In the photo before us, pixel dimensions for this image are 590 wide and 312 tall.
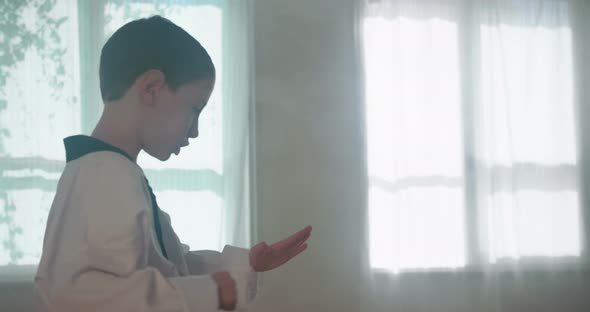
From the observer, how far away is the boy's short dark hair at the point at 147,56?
92 cm

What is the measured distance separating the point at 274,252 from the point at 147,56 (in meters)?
0.41

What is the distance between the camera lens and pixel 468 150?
285cm

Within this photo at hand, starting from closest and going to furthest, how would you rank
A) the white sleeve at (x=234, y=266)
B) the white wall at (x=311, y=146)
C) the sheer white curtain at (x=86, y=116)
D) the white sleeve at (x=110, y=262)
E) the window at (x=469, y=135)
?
1. the white sleeve at (x=110, y=262)
2. the white sleeve at (x=234, y=266)
3. the sheer white curtain at (x=86, y=116)
4. the white wall at (x=311, y=146)
5. the window at (x=469, y=135)

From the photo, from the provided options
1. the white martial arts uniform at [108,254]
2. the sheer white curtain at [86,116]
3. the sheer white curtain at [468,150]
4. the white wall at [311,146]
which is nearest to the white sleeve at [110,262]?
the white martial arts uniform at [108,254]

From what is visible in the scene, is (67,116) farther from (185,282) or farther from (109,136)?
(185,282)

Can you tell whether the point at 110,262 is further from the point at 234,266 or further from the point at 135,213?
the point at 234,266

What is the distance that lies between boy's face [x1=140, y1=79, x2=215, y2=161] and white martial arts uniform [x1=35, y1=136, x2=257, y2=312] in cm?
9

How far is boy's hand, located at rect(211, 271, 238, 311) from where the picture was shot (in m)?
0.80

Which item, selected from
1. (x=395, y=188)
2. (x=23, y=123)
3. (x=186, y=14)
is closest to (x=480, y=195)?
(x=395, y=188)

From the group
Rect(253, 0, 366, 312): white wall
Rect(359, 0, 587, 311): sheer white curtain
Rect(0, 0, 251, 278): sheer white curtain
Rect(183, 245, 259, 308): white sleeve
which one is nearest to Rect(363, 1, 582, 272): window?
Rect(359, 0, 587, 311): sheer white curtain

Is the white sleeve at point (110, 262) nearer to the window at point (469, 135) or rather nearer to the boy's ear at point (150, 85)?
the boy's ear at point (150, 85)

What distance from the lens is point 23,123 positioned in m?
2.45

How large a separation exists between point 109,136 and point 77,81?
1760 mm

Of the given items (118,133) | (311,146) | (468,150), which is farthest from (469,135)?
(118,133)
